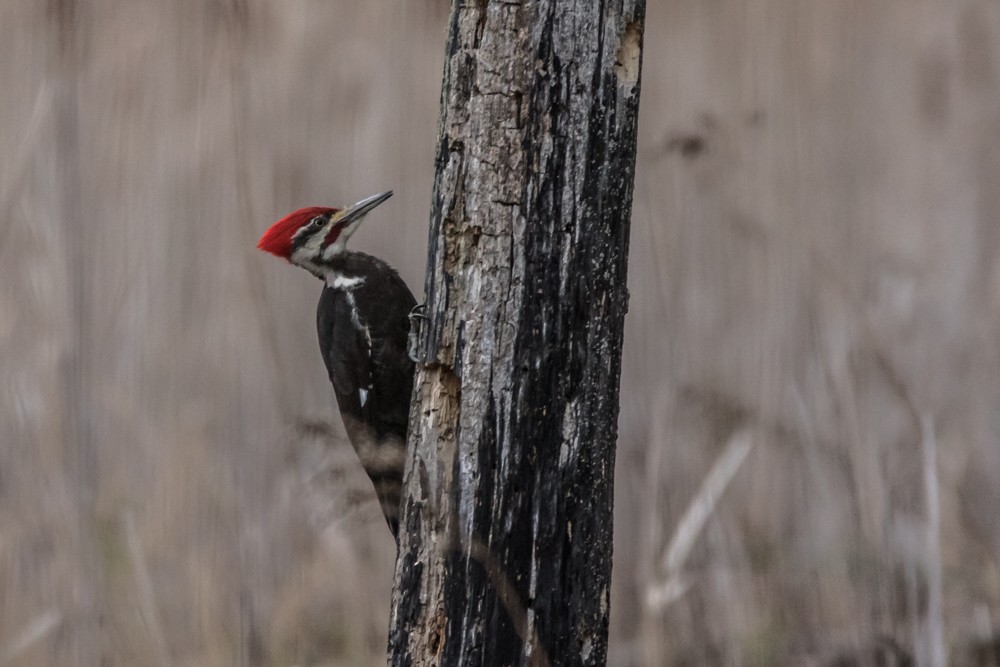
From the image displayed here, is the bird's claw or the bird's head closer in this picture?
the bird's claw

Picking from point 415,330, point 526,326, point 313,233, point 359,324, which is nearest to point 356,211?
point 313,233

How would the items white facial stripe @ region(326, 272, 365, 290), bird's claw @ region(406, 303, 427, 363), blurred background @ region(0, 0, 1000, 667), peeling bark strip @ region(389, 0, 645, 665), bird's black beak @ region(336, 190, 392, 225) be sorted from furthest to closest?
white facial stripe @ region(326, 272, 365, 290), bird's black beak @ region(336, 190, 392, 225), blurred background @ region(0, 0, 1000, 667), bird's claw @ region(406, 303, 427, 363), peeling bark strip @ region(389, 0, 645, 665)

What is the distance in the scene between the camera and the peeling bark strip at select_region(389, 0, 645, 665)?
1.47 metres

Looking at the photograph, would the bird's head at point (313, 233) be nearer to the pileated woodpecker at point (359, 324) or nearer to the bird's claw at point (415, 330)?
the pileated woodpecker at point (359, 324)

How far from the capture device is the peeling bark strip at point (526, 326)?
1.47 m

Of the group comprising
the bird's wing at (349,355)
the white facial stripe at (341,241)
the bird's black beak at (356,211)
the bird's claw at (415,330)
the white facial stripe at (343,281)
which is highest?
the bird's black beak at (356,211)

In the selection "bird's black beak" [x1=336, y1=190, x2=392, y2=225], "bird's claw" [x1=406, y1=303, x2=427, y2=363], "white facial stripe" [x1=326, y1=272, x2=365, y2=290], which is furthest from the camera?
"white facial stripe" [x1=326, y1=272, x2=365, y2=290]

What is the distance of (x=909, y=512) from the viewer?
2.52 metres

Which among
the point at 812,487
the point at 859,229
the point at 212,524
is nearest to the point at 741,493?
the point at 812,487

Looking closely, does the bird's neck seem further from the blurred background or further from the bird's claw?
the bird's claw

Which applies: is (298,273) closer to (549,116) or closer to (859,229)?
(859,229)

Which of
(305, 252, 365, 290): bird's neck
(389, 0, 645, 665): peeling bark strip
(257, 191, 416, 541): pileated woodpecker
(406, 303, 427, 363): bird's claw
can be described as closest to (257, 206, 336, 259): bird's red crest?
(257, 191, 416, 541): pileated woodpecker

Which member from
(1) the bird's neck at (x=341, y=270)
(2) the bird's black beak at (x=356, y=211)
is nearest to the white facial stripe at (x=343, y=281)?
(1) the bird's neck at (x=341, y=270)

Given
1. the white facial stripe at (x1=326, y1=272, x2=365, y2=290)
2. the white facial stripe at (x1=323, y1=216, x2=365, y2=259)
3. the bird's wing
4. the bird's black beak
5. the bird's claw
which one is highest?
the bird's black beak
